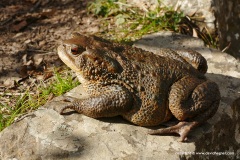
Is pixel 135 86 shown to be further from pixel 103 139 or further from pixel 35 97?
pixel 35 97

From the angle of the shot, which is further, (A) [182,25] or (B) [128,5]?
(B) [128,5]

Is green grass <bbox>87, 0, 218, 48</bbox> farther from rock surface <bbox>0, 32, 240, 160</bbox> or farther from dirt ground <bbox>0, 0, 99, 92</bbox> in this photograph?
rock surface <bbox>0, 32, 240, 160</bbox>

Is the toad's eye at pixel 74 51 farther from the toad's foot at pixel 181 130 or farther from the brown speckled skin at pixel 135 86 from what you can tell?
the toad's foot at pixel 181 130

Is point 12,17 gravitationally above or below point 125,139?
above

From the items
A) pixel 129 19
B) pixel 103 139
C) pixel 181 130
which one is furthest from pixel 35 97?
pixel 129 19

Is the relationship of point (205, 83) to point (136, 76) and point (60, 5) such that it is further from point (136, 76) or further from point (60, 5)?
point (60, 5)

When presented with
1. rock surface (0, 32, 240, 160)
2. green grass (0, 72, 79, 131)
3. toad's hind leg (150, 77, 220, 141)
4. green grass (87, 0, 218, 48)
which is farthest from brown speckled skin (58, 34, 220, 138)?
green grass (87, 0, 218, 48)

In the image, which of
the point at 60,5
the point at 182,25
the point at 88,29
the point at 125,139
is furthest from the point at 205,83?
the point at 60,5
